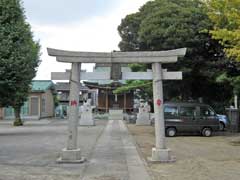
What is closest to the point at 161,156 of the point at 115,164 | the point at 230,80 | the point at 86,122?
the point at 115,164

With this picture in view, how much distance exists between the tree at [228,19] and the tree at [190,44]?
5.77 m

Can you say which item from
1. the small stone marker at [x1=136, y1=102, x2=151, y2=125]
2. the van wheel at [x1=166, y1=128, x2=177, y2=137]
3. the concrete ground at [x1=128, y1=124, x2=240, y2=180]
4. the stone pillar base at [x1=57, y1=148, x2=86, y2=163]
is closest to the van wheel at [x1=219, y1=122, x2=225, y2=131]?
the van wheel at [x1=166, y1=128, x2=177, y2=137]

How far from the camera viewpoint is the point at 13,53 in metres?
23.3

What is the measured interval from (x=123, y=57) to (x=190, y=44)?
11.0m

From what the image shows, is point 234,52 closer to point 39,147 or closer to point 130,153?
point 130,153

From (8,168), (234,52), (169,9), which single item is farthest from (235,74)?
(8,168)

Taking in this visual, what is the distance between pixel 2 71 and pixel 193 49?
34.1 ft

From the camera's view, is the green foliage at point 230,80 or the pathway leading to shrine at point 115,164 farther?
the green foliage at point 230,80

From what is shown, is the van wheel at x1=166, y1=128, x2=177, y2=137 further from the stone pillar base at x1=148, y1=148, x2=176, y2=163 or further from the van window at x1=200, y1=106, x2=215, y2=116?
the stone pillar base at x1=148, y1=148, x2=176, y2=163

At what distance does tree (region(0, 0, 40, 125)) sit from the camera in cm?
2308

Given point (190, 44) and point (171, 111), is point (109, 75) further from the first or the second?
point (171, 111)

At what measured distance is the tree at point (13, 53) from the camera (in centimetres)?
2308

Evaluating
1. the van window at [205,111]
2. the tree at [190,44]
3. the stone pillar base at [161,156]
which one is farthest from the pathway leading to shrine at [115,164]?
the tree at [190,44]

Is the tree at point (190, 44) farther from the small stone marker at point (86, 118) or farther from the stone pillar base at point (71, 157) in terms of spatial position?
the stone pillar base at point (71, 157)
